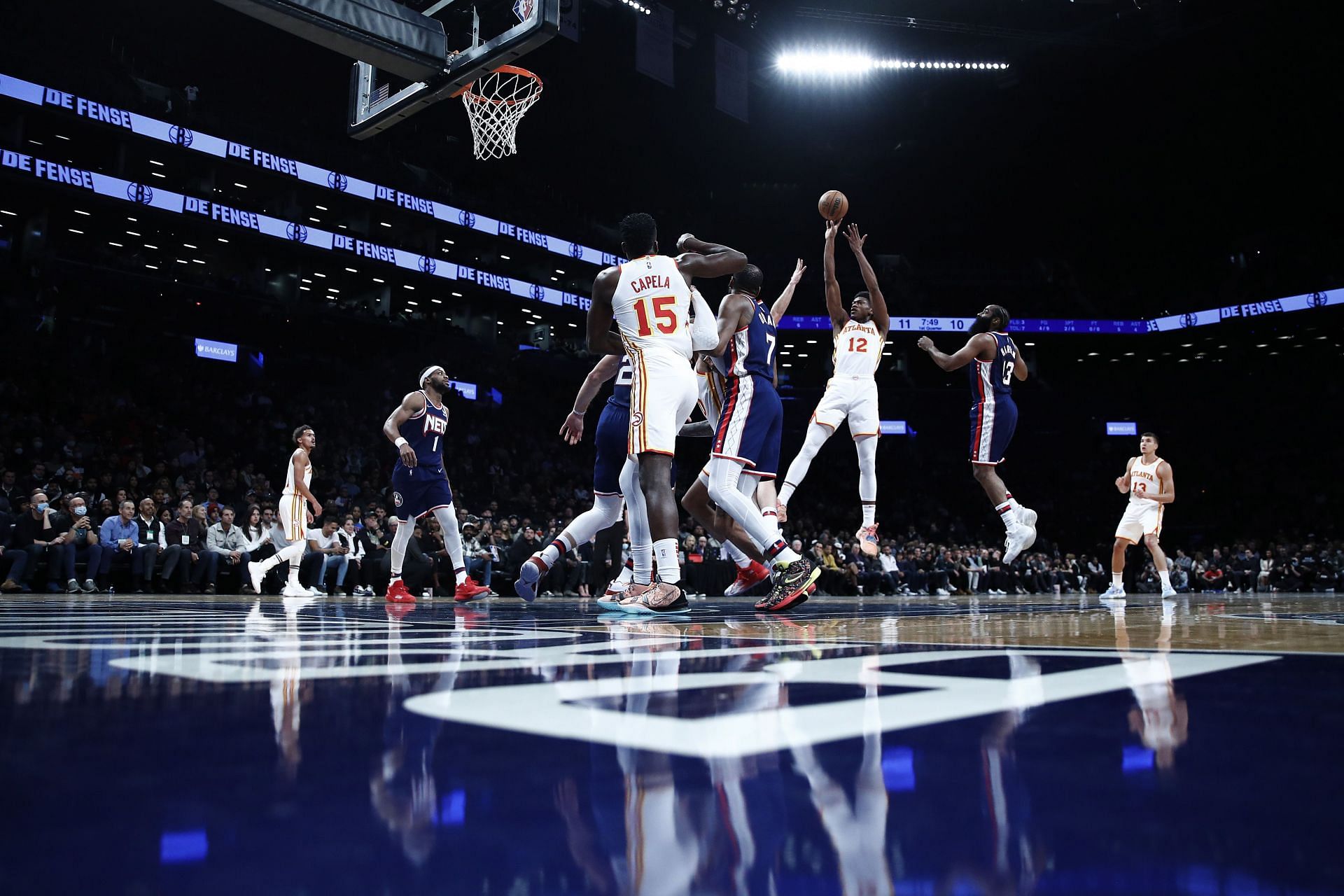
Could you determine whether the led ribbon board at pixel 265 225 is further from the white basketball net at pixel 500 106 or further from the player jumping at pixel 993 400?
the player jumping at pixel 993 400

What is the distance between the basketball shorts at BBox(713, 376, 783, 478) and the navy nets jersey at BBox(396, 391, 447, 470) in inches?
120

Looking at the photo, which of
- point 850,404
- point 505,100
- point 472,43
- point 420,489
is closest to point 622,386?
point 850,404

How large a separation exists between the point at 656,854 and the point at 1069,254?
33145 millimetres

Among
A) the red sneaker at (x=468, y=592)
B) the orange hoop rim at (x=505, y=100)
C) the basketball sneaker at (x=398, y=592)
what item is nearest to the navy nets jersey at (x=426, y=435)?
the basketball sneaker at (x=398, y=592)

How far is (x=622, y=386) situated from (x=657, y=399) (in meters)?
1.83

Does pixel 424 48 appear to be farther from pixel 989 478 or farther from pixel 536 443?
pixel 536 443

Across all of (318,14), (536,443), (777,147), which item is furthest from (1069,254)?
(318,14)

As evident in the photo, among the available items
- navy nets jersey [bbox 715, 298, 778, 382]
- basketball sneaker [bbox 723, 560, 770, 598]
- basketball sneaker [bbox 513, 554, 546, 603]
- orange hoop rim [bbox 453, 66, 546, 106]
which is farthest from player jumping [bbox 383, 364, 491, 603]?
orange hoop rim [bbox 453, 66, 546, 106]

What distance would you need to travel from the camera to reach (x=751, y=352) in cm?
518

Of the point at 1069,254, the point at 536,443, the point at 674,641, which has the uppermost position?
the point at 1069,254

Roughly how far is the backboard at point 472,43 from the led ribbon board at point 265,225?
1314 cm

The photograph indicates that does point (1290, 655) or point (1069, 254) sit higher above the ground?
point (1069, 254)

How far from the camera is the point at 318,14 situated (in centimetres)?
687

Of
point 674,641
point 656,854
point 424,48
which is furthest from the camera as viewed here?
point 424,48
